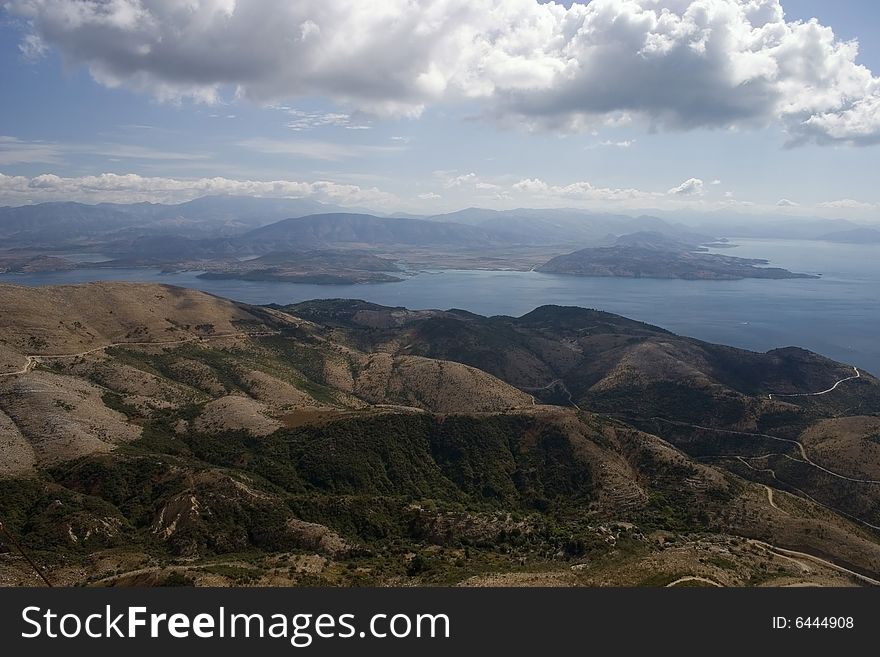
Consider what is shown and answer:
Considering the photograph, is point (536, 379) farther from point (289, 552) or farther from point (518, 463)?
point (289, 552)

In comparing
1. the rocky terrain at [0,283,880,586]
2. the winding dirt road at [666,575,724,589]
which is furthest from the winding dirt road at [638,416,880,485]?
the winding dirt road at [666,575,724,589]

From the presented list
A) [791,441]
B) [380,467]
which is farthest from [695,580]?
[791,441]

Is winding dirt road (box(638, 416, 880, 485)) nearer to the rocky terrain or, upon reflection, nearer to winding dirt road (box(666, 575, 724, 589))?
the rocky terrain

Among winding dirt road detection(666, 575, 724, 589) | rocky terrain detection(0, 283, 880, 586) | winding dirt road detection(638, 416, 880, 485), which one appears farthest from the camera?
winding dirt road detection(638, 416, 880, 485)

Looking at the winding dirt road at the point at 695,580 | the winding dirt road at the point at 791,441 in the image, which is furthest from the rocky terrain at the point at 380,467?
the winding dirt road at the point at 791,441

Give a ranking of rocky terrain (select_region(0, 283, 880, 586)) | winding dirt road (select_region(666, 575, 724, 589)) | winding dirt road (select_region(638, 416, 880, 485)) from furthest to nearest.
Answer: winding dirt road (select_region(638, 416, 880, 485))
rocky terrain (select_region(0, 283, 880, 586))
winding dirt road (select_region(666, 575, 724, 589))

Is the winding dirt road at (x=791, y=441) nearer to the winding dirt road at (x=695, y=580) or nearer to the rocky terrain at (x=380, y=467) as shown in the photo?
the rocky terrain at (x=380, y=467)

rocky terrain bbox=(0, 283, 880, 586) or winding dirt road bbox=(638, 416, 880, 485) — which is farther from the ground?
rocky terrain bbox=(0, 283, 880, 586)

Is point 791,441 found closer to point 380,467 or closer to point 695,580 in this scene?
point 695,580
